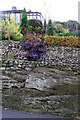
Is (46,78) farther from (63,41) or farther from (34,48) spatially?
(63,41)

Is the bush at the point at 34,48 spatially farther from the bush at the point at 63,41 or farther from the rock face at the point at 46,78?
the bush at the point at 63,41

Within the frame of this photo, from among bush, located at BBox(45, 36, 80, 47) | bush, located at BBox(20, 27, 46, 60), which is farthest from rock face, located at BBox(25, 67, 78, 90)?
bush, located at BBox(45, 36, 80, 47)

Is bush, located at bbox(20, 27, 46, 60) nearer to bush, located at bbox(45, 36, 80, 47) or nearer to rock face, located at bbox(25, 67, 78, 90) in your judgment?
rock face, located at bbox(25, 67, 78, 90)

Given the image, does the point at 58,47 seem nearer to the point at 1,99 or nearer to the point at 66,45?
the point at 66,45

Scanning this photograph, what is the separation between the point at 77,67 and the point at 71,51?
203 cm

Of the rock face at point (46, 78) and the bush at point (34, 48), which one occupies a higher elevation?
the bush at point (34, 48)

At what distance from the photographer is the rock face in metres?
6.08

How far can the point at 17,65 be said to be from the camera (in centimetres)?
777

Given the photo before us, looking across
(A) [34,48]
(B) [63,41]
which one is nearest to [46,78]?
(A) [34,48]

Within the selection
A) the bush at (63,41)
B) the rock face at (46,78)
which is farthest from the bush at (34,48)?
the bush at (63,41)

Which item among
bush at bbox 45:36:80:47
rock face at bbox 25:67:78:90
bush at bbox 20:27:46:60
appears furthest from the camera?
bush at bbox 45:36:80:47

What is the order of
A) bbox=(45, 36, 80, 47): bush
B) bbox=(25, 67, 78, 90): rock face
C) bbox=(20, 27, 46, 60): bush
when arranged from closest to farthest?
bbox=(25, 67, 78, 90): rock face, bbox=(20, 27, 46, 60): bush, bbox=(45, 36, 80, 47): bush

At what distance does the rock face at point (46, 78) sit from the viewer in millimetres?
6080

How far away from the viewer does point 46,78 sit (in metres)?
6.66
